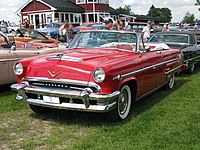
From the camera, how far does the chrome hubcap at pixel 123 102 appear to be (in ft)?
16.2

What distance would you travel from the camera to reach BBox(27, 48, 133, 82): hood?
4535mm

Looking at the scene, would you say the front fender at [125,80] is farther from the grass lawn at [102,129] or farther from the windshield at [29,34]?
A: the windshield at [29,34]

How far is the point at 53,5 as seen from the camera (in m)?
39.6

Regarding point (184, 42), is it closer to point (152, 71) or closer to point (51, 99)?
point (152, 71)

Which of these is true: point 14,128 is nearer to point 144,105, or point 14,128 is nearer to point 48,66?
point 48,66

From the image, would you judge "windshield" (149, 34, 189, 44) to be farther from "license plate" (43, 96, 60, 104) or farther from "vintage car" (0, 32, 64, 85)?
"license plate" (43, 96, 60, 104)

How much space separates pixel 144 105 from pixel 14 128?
2.52 meters

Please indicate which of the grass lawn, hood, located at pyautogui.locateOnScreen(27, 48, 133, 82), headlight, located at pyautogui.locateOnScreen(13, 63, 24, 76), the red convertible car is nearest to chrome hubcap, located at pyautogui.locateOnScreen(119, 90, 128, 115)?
the red convertible car

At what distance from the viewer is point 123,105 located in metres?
5.07

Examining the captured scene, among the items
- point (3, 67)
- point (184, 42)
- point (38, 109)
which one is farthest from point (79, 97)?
point (184, 42)

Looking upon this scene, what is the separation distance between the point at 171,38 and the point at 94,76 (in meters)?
6.32

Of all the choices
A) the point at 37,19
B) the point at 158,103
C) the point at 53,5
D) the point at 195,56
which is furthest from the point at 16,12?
the point at 158,103

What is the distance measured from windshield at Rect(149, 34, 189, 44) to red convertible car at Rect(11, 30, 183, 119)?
4382 mm

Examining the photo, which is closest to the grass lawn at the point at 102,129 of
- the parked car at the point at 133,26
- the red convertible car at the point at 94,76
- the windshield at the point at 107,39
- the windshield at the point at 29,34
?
the red convertible car at the point at 94,76
